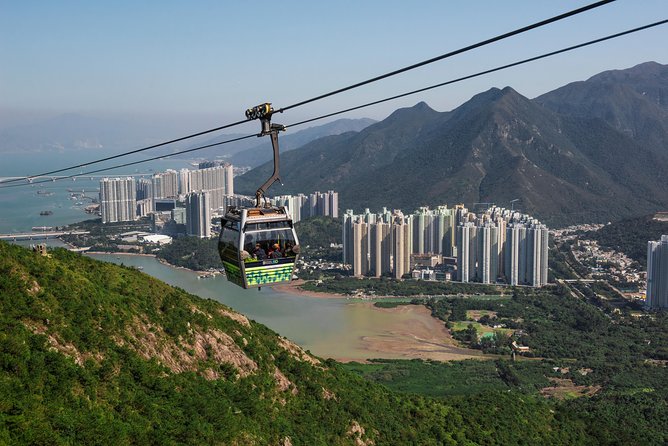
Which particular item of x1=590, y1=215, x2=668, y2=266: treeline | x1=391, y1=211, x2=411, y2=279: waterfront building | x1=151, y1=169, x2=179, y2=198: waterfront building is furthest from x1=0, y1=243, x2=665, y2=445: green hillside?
x1=151, y1=169, x2=179, y2=198: waterfront building

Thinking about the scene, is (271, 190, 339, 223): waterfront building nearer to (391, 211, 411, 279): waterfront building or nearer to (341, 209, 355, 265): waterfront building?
(341, 209, 355, 265): waterfront building

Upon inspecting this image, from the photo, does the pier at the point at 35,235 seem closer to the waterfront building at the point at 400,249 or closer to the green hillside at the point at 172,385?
the waterfront building at the point at 400,249

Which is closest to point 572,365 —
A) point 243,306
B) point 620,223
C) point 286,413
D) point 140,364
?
point 243,306

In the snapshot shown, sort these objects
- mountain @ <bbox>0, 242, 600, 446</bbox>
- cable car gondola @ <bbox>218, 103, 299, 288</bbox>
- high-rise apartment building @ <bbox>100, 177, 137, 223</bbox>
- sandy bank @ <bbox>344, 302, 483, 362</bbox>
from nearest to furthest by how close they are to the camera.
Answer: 1. cable car gondola @ <bbox>218, 103, 299, 288</bbox>
2. mountain @ <bbox>0, 242, 600, 446</bbox>
3. sandy bank @ <bbox>344, 302, 483, 362</bbox>
4. high-rise apartment building @ <bbox>100, 177, 137, 223</bbox>

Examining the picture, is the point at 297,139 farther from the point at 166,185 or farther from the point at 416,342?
the point at 416,342

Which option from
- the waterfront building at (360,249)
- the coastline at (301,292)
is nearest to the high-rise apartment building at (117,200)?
the waterfront building at (360,249)

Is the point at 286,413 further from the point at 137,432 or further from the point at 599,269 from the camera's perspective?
the point at 599,269

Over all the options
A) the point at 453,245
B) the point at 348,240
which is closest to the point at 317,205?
the point at 348,240
